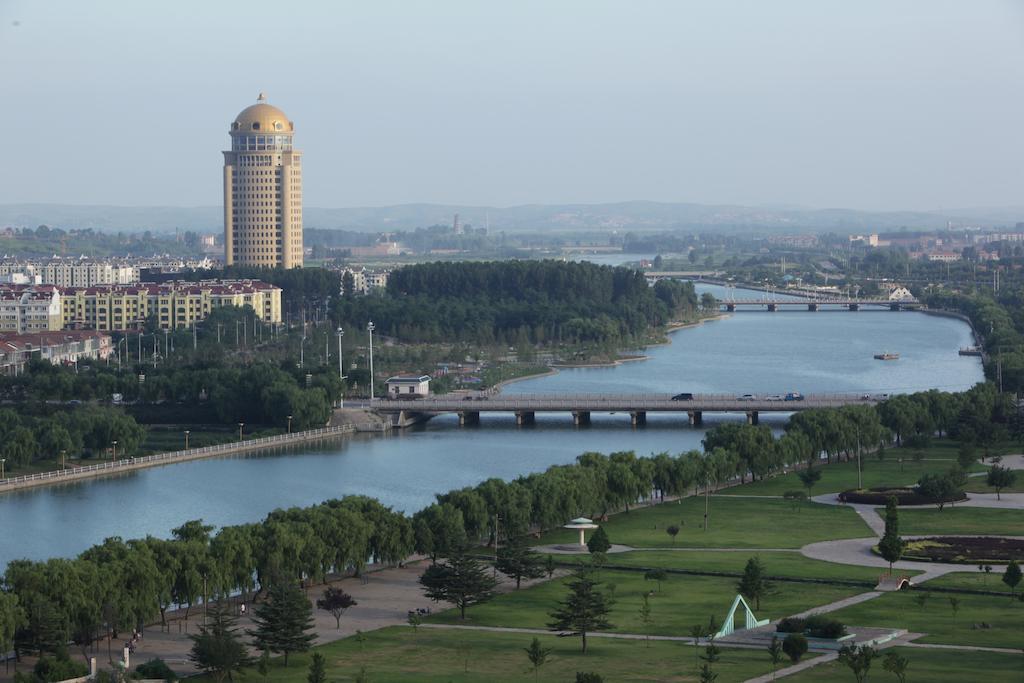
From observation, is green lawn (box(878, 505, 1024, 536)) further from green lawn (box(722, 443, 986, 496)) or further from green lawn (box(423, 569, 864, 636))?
green lawn (box(423, 569, 864, 636))

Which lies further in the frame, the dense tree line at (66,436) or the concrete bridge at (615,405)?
the concrete bridge at (615,405)

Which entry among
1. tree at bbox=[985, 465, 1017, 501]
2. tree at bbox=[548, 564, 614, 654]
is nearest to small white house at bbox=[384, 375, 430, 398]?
tree at bbox=[985, 465, 1017, 501]

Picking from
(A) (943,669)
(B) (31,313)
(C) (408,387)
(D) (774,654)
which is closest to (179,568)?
(D) (774,654)

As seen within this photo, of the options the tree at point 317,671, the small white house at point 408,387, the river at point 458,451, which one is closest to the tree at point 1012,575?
the tree at point 317,671

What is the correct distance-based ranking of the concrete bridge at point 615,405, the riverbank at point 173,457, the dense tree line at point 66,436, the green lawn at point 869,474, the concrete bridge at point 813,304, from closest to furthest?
the green lawn at point 869,474 → the riverbank at point 173,457 → the dense tree line at point 66,436 → the concrete bridge at point 615,405 → the concrete bridge at point 813,304

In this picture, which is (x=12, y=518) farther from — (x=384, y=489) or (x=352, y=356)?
(x=352, y=356)

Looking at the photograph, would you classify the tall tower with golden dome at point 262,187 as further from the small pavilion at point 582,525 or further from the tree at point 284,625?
the tree at point 284,625
